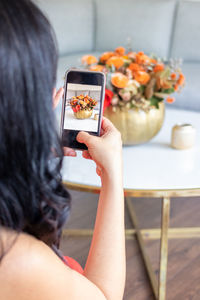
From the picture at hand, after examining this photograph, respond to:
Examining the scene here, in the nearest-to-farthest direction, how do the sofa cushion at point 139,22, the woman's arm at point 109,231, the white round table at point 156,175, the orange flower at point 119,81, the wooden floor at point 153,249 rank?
the woman's arm at point 109,231
the white round table at point 156,175
the orange flower at point 119,81
the wooden floor at point 153,249
the sofa cushion at point 139,22

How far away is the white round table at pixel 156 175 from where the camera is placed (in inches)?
44.8

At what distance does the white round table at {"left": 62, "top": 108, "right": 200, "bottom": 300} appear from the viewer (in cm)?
114

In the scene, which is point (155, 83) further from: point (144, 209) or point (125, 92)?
point (144, 209)

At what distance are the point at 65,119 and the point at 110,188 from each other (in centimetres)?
26

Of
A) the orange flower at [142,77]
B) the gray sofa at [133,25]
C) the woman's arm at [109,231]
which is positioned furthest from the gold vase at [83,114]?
the gray sofa at [133,25]

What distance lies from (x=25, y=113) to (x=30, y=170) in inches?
3.4

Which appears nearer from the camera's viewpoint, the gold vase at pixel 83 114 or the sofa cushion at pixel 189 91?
the gold vase at pixel 83 114

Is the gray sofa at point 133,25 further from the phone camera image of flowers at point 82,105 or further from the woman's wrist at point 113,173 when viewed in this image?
the woman's wrist at point 113,173

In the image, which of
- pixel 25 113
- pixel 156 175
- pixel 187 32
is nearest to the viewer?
pixel 25 113

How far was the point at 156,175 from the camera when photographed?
1.21 metres

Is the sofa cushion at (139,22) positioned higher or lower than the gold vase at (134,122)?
higher

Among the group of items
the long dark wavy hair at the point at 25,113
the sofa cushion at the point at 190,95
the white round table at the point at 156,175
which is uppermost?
the long dark wavy hair at the point at 25,113

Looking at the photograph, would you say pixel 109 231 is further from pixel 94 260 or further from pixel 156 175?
pixel 156 175

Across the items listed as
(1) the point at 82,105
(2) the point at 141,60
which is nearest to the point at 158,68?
(2) the point at 141,60
